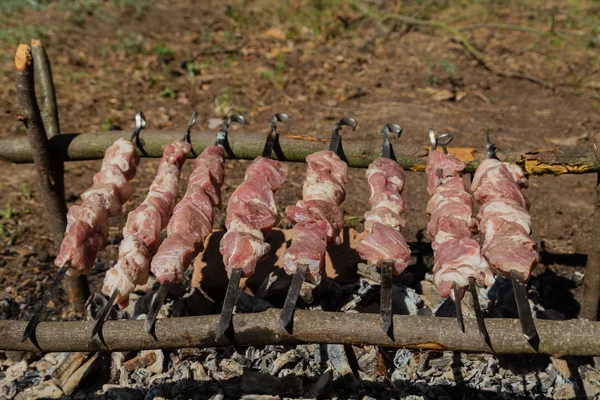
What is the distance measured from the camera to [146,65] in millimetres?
8617

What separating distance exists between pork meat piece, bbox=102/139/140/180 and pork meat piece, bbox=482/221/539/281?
6.81ft

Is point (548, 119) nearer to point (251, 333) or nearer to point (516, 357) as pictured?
point (516, 357)

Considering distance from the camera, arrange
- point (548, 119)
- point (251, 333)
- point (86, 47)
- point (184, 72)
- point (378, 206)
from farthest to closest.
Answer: point (86, 47)
point (184, 72)
point (548, 119)
point (378, 206)
point (251, 333)

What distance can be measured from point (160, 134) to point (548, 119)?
5.25 metres

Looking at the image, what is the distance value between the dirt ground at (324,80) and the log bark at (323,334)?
2.22 m

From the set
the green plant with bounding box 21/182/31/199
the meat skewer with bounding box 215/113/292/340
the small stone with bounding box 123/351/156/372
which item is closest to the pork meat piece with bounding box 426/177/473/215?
the meat skewer with bounding box 215/113/292/340

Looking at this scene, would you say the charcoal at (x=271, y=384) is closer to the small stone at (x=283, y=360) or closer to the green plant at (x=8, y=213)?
the small stone at (x=283, y=360)

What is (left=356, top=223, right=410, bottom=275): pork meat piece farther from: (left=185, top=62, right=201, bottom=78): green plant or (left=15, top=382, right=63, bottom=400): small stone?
(left=185, top=62, right=201, bottom=78): green plant

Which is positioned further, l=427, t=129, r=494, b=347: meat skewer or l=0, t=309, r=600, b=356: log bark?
l=427, t=129, r=494, b=347: meat skewer

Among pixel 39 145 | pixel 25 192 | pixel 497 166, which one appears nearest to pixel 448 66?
pixel 497 166

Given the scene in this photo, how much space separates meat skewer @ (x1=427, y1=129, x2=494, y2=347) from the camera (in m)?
2.57

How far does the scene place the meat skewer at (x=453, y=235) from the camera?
257cm

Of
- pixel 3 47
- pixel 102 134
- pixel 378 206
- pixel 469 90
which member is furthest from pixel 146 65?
pixel 378 206

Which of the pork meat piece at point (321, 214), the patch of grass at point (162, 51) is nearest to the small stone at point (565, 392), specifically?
the pork meat piece at point (321, 214)
